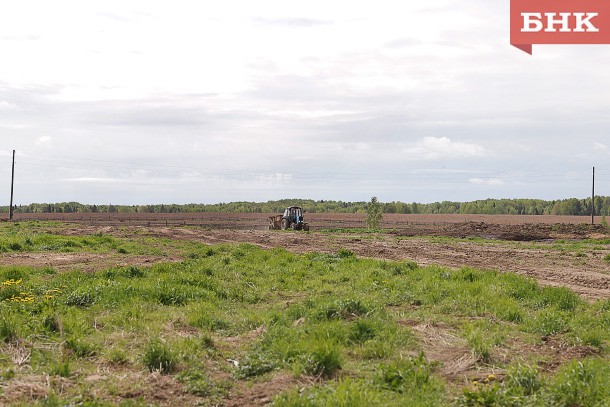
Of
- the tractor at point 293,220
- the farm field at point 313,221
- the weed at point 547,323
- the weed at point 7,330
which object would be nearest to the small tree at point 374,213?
the farm field at point 313,221

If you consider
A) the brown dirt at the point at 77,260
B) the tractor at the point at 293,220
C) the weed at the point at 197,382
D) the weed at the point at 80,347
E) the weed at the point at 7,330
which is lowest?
the weed at the point at 197,382

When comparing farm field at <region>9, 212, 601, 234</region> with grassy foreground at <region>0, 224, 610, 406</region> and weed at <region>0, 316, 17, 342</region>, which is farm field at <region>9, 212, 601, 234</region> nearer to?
grassy foreground at <region>0, 224, 610, 406</region>

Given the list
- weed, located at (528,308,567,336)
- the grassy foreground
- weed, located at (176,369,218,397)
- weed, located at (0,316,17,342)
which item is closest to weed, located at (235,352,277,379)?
the grassy foreground

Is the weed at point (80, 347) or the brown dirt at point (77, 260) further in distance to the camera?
the brown dirt at point (77, 260)

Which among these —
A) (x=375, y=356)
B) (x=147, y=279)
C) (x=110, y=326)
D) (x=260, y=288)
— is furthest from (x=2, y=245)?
(x=375, y=356)

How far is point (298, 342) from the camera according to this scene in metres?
9.57

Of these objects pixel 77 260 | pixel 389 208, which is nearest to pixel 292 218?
pixel 77 260

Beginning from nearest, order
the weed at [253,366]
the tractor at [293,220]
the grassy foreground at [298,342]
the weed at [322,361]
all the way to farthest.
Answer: the grassy foreground at [298,342], the weed at [322,361], the weed at [253,366], the tractor at [293,220]

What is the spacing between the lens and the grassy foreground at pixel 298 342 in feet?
25.3

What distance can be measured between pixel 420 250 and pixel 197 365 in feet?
81.5

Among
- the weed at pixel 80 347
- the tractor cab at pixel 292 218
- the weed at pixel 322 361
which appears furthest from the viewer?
the tractor cab at pixel 292 218

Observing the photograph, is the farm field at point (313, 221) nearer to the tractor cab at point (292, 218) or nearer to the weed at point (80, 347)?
the tractor cab at point (292, 218)

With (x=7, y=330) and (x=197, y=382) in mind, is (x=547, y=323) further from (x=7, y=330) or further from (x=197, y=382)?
(x=7, y=330)

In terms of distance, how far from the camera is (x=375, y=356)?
9.40 m
